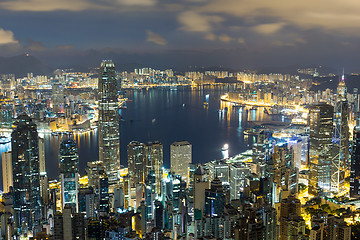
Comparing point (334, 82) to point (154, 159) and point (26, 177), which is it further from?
point (26, 177)

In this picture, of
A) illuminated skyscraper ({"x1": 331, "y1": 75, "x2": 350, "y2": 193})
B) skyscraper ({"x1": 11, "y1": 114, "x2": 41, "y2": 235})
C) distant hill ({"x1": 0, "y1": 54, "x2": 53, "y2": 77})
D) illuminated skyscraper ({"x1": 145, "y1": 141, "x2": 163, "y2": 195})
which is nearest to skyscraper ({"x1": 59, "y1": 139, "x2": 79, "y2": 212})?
skyscraper ({"x1": 11, "y1": 114, "x2": 41, "y2": 235})

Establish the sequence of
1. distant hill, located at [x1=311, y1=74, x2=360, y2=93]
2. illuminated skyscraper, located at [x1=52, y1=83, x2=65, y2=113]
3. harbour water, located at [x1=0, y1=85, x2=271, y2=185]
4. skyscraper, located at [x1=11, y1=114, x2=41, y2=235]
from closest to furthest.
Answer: skyscraper, located at [x1=11, y1=114, x2=41, y2=235] < harbour water, located at [x1=0, y1=85, x2=271, y2=185] < distant hill, located at [x1=311, y1=74, x2=360, y2=93] < illuminated skyscraper, located at [x1=52, y1=83, x2=65, y2=113]

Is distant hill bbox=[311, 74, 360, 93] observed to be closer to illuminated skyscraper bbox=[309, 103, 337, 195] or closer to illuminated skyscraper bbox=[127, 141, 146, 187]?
illuminated skyscraper bbox=[309, 103, 337, 195]

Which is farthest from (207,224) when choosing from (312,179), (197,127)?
(197,127)

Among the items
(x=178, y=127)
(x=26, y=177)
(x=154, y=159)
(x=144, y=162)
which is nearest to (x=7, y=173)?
(x=26, y=177)

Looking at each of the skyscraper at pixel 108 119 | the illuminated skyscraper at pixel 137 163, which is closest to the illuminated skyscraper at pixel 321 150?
the illuminated skyscraper at pixel 137 163

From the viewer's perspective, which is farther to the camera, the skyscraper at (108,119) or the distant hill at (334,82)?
the distant hill at (334,82)

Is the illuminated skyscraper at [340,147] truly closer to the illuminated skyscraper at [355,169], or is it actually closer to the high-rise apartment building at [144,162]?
the illuminated skyscraper at [355,169]
